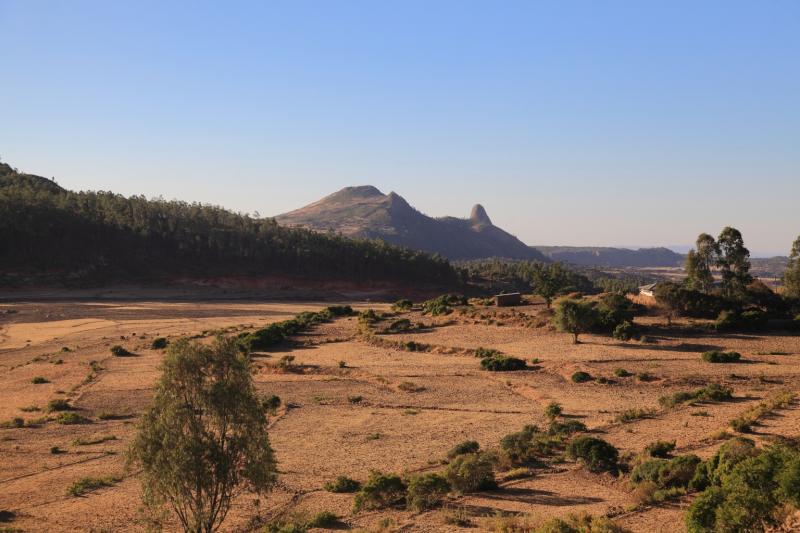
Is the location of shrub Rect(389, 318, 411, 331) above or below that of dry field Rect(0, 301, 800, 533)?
above

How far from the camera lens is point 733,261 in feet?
173

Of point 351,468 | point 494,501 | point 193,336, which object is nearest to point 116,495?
point 351,468

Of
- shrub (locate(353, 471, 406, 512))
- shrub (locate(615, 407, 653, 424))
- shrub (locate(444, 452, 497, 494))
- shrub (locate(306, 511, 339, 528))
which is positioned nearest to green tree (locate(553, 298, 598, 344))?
shrub (locate(615, 407, 653, 424))

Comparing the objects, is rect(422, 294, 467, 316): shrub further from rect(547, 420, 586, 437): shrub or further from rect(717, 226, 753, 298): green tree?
rect(547, 420, 586, 437): shrub

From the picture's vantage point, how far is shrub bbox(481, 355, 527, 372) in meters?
38.4

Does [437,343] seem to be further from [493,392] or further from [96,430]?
[96,430]

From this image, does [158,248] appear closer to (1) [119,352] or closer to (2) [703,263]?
(1) [119,352]

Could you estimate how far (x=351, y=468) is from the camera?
70.8ft

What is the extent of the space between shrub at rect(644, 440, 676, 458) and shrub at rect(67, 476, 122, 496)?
18107mm

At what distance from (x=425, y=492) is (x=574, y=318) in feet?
98.8

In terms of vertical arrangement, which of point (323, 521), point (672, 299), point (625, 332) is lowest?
point (323, 521)

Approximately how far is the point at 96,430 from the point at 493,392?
64.2 feet

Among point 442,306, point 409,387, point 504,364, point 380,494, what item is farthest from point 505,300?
point 380,494

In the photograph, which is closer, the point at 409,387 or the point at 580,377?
the point at 409,387
